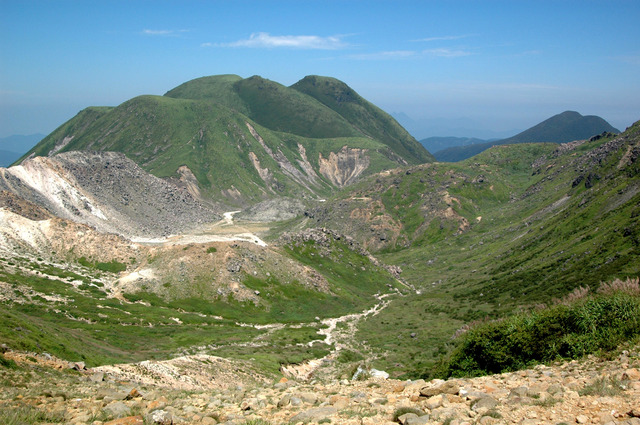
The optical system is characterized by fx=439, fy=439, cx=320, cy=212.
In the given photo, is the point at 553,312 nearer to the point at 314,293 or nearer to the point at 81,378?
the point at 81,378

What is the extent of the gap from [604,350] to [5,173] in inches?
7784

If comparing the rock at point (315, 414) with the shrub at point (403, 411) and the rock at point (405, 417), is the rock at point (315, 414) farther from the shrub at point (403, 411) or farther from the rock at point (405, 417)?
the rock at point (405, 417)

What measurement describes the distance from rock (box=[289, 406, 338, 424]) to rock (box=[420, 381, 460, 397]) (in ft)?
15.1

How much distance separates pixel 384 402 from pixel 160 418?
33.3ft

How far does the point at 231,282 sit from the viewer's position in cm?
10094

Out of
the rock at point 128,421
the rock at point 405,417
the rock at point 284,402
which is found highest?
the rock at point 405,417

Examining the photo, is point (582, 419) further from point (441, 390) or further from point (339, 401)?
point (339, 401)

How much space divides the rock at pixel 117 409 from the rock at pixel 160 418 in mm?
1220

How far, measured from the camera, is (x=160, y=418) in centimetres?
1909

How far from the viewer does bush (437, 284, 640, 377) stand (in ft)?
86.6

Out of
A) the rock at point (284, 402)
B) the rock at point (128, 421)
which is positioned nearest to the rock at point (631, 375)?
the rock at point (284, 402)

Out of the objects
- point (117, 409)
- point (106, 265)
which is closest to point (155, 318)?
point (106, 265)

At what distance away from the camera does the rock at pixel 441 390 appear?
21186 millimetres

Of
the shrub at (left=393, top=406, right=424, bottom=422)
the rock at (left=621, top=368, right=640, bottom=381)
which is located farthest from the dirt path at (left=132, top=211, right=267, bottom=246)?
the rock at (left=621, top=368, right=640, bottom=381)
